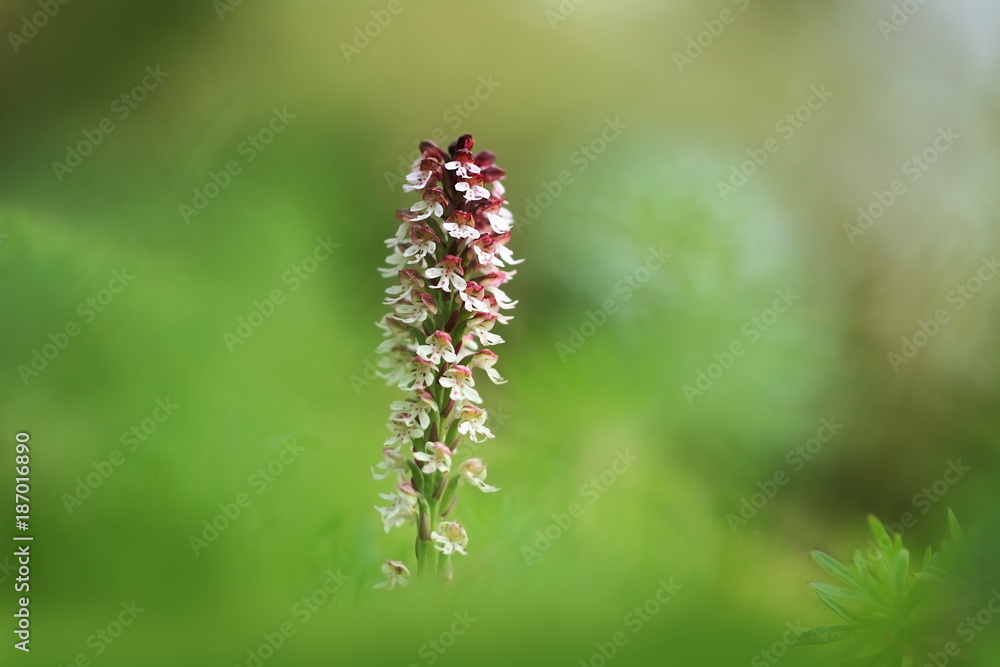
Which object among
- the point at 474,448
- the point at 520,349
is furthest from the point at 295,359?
the point at 520,349

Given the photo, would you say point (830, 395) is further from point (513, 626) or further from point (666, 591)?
point (513, 626)
